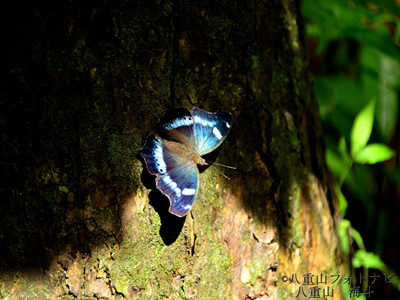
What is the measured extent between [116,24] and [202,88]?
0.39 meters

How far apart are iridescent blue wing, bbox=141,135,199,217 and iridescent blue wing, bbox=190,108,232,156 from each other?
11cm

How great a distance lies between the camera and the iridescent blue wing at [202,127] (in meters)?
1.45

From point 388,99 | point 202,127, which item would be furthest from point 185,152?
point 388,99

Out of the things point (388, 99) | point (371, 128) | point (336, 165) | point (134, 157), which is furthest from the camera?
point (388, 99)

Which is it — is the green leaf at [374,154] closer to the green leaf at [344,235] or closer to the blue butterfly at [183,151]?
the green leaf at [344,235]

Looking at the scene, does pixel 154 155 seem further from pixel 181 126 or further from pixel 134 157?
pixel 181 126

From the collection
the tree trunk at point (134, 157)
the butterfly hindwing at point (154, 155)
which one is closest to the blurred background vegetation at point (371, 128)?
the tree trunk at point (134, 157)

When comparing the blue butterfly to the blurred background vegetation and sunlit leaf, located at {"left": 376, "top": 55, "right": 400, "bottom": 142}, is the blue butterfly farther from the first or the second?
sunlit leaf, located at {"left": 376, "top": 55, "right": 400, "bottom": 142}

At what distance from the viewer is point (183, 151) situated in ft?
4.97

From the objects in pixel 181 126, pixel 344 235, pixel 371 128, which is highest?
pixel 181 126

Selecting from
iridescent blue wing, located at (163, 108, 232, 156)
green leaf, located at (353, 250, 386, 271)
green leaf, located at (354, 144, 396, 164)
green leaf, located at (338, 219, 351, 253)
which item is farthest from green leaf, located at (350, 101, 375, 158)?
iridescent blue wing, located at (163, 108, 232, 156)

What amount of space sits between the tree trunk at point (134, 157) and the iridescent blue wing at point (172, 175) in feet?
0.15

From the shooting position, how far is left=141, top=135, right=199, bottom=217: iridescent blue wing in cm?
129

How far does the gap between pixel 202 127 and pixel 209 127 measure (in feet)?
0.14
